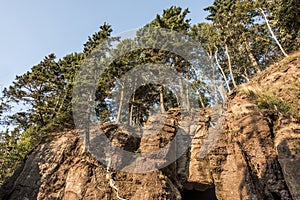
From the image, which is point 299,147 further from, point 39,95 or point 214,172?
point 39,95

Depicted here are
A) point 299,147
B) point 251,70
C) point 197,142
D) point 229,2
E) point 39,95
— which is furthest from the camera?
point 251,70

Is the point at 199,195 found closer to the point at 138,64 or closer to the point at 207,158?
the point at 207,158

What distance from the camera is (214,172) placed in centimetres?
1416

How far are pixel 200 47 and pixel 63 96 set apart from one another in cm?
1604

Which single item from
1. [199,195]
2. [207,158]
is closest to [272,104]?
[207,158]

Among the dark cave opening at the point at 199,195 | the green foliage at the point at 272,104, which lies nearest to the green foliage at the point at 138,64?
the green foliage at the point at 272,104

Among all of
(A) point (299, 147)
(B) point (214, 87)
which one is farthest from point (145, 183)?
(B) point (214, 87)

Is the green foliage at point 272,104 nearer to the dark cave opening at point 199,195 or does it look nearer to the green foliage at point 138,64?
the green foliage at point 138,64

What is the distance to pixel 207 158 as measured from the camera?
52.3 ft

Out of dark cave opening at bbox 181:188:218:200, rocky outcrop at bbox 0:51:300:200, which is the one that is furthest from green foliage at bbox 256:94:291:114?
dark cave opening at bbox 181:188:218:200

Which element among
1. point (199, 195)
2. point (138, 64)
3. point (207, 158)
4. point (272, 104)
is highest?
point (138, 64)

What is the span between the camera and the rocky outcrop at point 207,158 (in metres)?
11.2

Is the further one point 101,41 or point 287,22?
point 101,41

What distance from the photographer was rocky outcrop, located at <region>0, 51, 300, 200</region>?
11.2 meters
